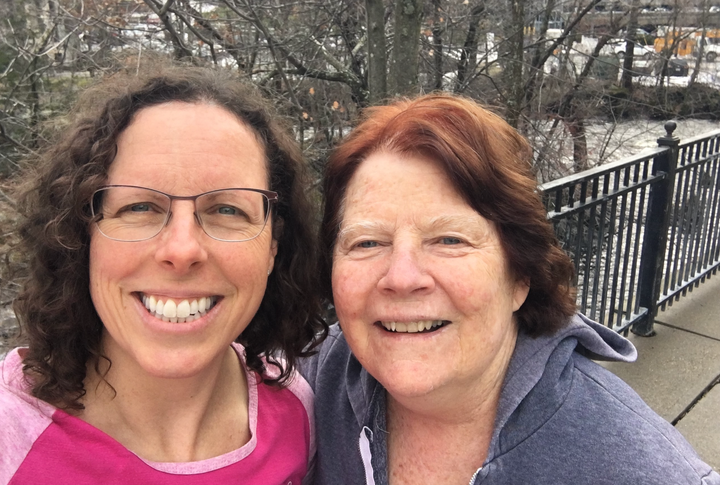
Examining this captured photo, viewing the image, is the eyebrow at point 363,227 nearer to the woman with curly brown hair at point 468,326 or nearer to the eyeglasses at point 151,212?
the woman with curly brown hair at point 468,326

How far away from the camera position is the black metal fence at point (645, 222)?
12.0ft

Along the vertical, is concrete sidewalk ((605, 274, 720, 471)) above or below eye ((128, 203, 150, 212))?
below

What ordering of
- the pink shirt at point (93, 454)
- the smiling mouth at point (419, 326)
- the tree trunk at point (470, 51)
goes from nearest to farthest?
the pink shirt at point (93, 454)
the smiling mouth at point (419, 326)
the tree trunk at point (470, 51)

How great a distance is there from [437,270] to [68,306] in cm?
101

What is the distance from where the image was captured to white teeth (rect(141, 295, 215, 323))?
5.05 ft

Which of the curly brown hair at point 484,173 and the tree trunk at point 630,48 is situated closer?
the curly brown hair at point 484,173

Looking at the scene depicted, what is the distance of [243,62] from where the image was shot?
5.29m

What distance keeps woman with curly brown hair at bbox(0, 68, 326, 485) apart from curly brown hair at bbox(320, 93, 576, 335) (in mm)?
275

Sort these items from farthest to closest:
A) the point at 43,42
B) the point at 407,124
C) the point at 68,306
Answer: the point at 43,42 → the point at 407,124 → the point at 68,306

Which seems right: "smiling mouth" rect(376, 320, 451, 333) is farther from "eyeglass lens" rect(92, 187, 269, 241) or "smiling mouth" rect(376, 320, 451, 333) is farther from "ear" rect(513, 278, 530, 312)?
"eyeglass lens" rect(92, 187, 269, 241)

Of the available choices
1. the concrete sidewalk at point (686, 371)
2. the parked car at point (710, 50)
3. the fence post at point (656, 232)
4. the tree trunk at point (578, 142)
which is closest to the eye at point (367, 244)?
the concrete sidewalk at point (686, 371)

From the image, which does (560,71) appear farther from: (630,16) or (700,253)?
(700,253)

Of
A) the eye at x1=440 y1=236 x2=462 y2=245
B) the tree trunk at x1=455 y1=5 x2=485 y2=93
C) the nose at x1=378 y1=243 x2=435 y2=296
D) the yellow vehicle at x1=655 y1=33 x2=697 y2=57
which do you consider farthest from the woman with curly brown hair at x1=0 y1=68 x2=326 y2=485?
the yellow vehicle at x1=655 y1=33 x2=697 y2=57

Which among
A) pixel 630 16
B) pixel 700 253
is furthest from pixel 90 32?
pixel 630 16
